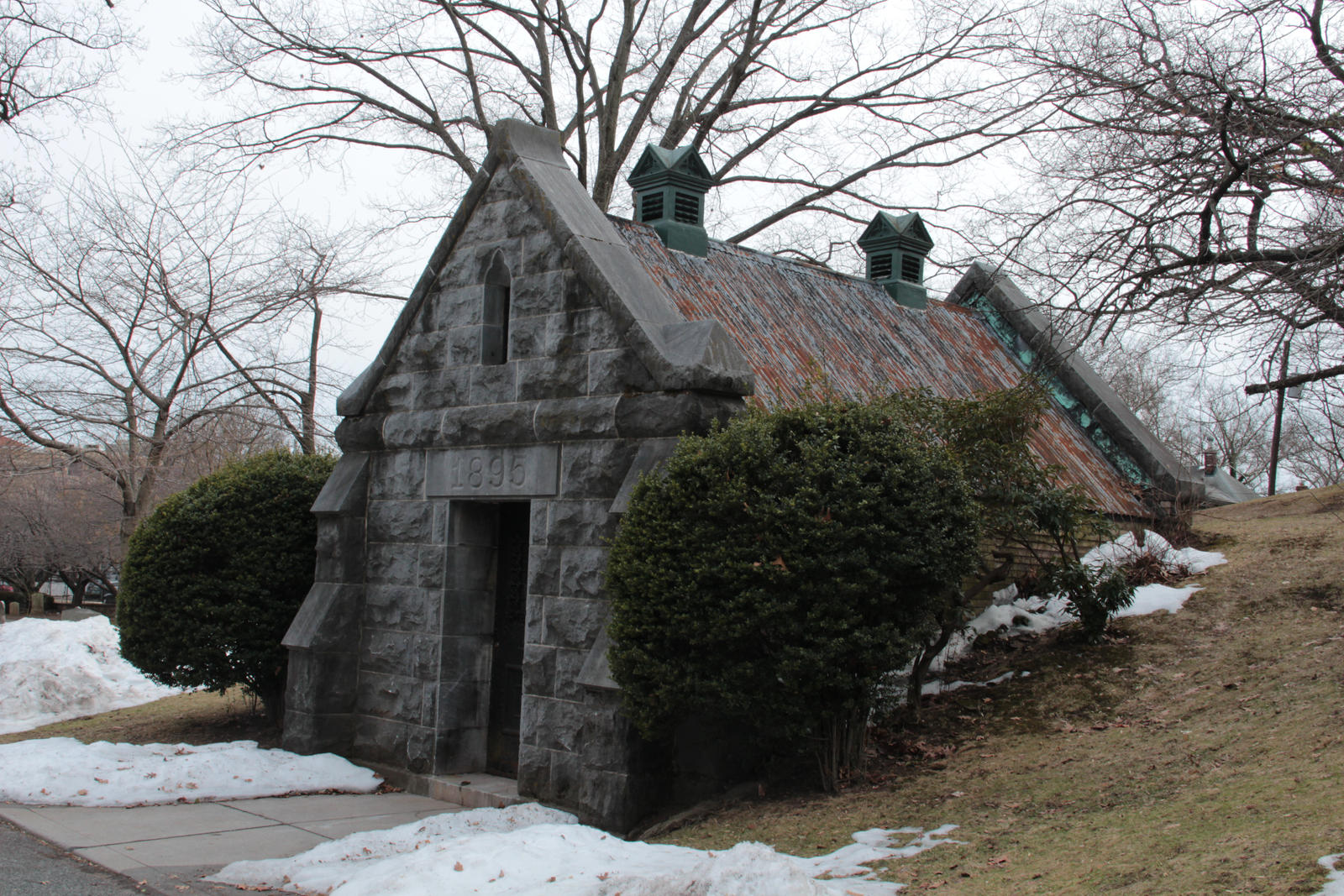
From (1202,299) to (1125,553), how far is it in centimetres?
449

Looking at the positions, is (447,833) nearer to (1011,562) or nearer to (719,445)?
(719,445)

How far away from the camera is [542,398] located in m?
8.99

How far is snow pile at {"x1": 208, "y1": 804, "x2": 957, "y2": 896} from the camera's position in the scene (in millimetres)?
5059

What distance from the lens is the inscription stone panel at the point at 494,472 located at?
8859 millimetres

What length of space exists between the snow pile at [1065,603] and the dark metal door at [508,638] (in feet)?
11.3

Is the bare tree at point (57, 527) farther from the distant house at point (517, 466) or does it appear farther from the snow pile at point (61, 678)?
the distant house at point (517, 466)

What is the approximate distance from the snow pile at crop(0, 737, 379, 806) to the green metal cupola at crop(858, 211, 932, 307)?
9.00 meters

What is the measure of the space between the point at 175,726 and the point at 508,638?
4496mm

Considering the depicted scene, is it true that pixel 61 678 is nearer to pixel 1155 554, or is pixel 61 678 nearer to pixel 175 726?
pixel 175 726

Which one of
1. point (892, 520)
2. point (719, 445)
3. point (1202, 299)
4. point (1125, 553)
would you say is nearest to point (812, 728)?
Result: point (892, 520)

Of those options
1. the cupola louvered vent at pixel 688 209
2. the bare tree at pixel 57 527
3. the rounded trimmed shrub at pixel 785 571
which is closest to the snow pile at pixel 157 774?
the rounded trimmed shrub at pixel 785 571

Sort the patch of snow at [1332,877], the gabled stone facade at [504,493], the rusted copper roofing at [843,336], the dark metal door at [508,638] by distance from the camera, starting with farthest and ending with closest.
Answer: the rusted copper roofing at [843,336], the dark metal door at [508,638], the gabled stone facade at [504,493], the patch of snow at [1332,877]

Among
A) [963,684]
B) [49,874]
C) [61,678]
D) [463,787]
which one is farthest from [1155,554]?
[61,678]

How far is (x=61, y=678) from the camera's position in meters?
14.6
